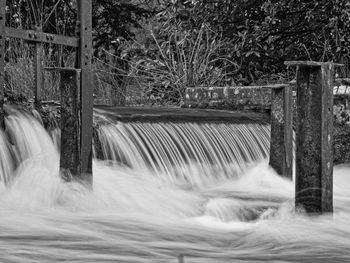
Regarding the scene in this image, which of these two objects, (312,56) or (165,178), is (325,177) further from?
(312,56)

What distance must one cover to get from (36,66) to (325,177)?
263 cm

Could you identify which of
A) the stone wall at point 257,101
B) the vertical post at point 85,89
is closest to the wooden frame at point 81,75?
the vertical post at point 85,89

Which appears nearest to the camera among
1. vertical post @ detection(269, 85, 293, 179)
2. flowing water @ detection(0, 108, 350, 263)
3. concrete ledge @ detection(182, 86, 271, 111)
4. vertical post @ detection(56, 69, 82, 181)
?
flowing water @ detection(0, 108, 350, 263)

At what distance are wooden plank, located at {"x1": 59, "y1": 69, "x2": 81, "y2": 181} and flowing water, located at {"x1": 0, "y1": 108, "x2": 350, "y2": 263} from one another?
0.13m

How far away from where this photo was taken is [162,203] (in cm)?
501

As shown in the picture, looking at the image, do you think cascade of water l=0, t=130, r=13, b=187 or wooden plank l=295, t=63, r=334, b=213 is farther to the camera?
cascade of water l=0, t=130, r=13, b=187

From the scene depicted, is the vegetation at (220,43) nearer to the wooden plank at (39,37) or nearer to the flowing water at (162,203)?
the flowing water at (162,203)

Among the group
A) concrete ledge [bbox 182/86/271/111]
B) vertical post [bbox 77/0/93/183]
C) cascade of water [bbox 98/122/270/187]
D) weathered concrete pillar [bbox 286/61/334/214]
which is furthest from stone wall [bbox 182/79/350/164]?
weathered concrete pillar [bbox 286/61/334/214]

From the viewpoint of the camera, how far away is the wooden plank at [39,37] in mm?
4639

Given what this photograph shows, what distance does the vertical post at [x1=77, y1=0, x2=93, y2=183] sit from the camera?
4.62m

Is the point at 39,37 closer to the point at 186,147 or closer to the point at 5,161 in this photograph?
the point at 5,161

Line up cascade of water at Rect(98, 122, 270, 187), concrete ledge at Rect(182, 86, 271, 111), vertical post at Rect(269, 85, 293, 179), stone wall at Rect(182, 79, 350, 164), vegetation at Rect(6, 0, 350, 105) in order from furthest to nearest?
vegetation at Rect(6, 0, 350, 105) < concrete ledge at Rect(182, 86, 271, 111) < stone wall at Rect(182, 79, 350, 164) < vertical post at Rect(269, 85, 293, 179) < cascade of water at Rect(98, 122, 270, 187)

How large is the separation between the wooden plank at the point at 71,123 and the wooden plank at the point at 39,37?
1.04 feet

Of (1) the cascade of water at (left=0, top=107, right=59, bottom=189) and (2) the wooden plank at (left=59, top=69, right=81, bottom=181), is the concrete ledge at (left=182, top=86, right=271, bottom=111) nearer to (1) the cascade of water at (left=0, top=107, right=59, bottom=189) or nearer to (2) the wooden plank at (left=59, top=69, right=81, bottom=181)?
(1) the cascade of water at (left=0, top=107, right=59, bottom=189)
